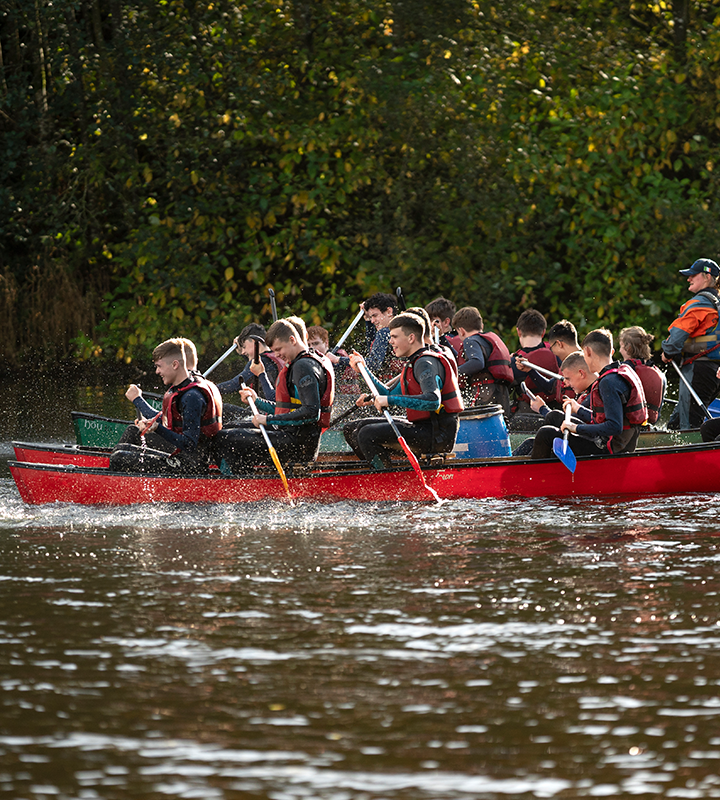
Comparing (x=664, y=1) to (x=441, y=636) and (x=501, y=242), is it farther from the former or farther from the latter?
(x=441, y=636)

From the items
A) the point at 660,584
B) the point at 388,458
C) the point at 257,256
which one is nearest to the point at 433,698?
the point at 660,584

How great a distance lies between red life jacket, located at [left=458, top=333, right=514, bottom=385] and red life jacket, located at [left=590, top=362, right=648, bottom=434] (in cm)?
201

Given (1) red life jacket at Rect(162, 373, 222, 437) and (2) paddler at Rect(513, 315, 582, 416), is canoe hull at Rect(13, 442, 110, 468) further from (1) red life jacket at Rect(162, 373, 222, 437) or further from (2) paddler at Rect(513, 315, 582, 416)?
(2) paddler at Rect(513, 315, 582, 416)

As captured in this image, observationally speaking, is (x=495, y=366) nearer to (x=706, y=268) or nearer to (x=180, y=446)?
(x=706, y=268)

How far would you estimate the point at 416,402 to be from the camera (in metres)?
8.49

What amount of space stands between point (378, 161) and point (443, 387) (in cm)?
1085

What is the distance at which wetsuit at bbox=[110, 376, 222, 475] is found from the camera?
8.38m

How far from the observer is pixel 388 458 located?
884 cm

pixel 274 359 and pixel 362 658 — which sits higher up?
pixel 274 359

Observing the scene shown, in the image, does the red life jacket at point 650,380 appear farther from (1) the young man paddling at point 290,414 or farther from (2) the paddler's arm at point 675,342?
(1) the young man paddling at point 290,414

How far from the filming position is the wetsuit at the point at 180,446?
8.38 m

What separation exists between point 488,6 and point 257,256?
5.04m

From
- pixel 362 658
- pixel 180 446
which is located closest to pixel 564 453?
pixel 180 446

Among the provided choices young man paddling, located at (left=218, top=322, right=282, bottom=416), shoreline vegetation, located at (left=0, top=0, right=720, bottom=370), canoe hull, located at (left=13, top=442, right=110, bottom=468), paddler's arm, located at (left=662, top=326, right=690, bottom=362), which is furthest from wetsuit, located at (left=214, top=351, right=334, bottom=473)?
shoreline vegetation, located at (left=0, top=0, right=720, bottom=370)
